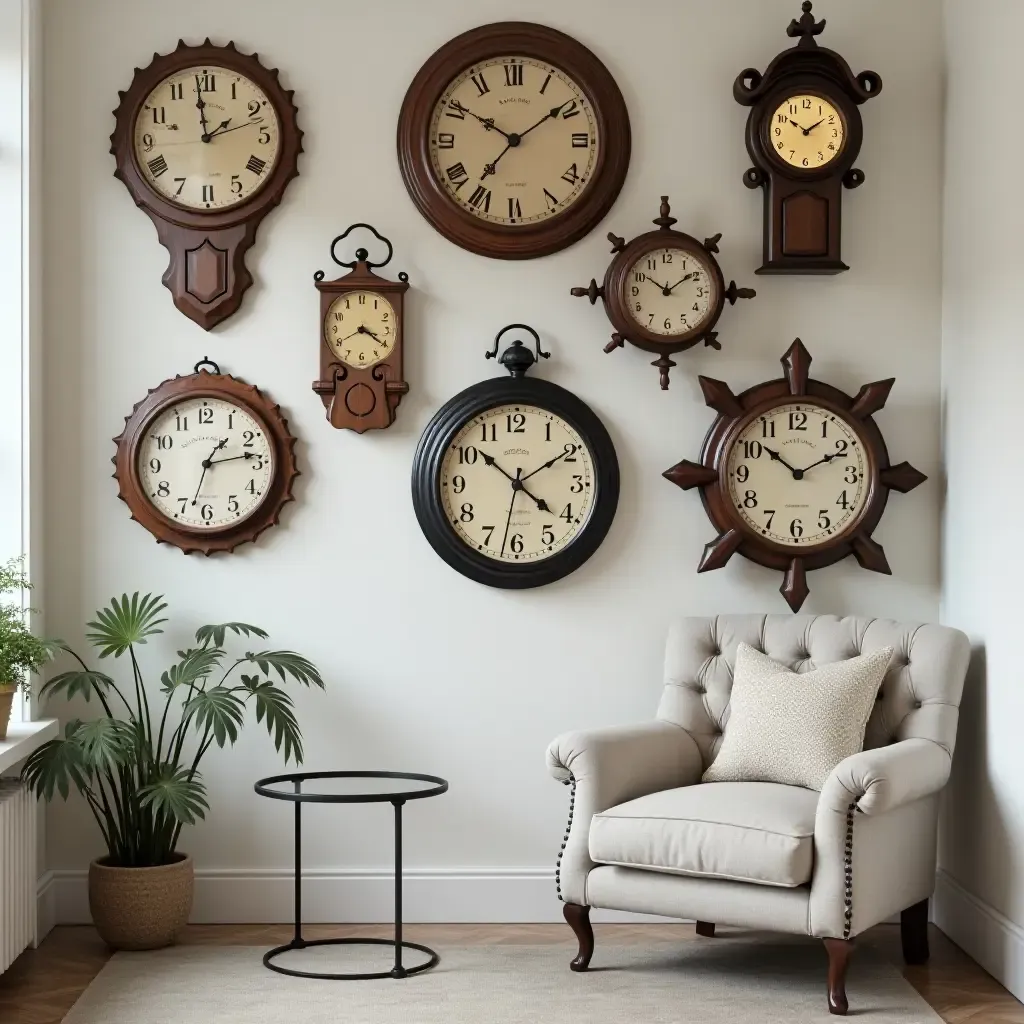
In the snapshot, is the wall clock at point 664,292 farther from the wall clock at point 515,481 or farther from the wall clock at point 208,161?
the wall clock at point 208,161

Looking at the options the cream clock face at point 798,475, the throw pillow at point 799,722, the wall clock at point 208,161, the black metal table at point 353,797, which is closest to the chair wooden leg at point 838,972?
the throw pillow at point 799,722

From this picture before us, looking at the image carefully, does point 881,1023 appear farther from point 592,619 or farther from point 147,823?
point 147,823

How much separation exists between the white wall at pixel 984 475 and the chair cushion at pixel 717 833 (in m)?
0.57

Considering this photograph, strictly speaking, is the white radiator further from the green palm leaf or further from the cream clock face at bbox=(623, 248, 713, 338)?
the cream clock face at bbox=(623, 248, 713, 338)

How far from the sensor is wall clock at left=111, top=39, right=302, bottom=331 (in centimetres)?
384

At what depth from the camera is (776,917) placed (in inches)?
121

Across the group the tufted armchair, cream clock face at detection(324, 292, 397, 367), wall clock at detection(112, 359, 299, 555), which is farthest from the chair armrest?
cream clock face at detection(324, 292, 397, 367)

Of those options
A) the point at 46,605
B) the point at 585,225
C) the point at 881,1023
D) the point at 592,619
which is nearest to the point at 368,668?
the point at 592,619

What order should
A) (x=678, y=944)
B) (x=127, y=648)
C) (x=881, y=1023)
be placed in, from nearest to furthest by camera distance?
(x=881, y=1023) < (x=678, y=944) < (x=127, y=648)

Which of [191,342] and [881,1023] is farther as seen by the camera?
[191,342]

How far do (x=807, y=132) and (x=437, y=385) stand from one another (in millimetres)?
1283

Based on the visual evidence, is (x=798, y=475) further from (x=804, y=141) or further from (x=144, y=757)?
(x=144, y=757)

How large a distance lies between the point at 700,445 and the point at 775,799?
1.14 metres

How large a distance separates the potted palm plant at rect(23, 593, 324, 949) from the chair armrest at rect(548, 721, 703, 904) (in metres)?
0.74
